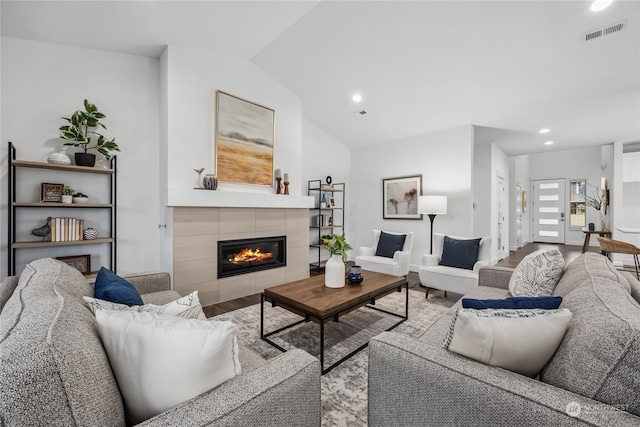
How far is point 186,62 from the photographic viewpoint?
11.2 feet

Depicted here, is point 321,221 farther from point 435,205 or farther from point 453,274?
point 453,274

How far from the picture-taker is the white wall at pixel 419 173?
4.81m

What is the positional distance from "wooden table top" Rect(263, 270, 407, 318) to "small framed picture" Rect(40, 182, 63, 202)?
7.91 feet

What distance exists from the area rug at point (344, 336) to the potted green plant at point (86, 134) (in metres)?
2.23

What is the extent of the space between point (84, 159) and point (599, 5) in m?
5.16

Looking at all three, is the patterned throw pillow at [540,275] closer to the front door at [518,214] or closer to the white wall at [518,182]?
the white wall at [518,182]

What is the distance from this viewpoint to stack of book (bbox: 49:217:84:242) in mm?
2773

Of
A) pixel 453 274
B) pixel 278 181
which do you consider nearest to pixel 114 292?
pixel 278 181

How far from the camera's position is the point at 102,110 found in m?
3.21

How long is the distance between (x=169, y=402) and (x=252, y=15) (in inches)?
138

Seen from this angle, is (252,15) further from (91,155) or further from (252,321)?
(252,321)

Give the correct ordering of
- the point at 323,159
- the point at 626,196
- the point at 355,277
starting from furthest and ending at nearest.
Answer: the point at 323,159
the point at 626,196
the point at 355,277

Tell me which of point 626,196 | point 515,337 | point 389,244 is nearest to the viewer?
point 515,337

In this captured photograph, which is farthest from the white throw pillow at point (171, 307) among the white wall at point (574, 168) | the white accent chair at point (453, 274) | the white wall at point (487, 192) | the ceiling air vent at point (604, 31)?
the white wall at point (574, 168)
